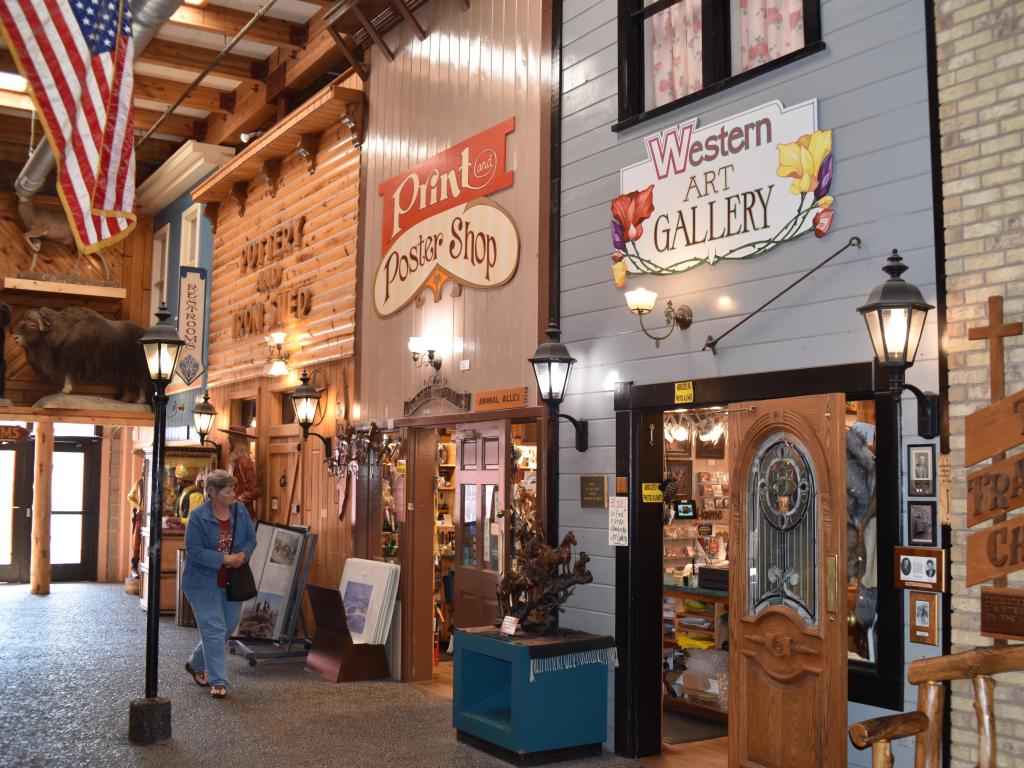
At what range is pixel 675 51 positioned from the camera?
22.4ft

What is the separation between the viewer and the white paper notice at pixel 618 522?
22.2 ft

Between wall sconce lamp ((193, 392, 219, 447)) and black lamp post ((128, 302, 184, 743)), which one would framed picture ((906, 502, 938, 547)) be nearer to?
black lamp post ((128, 302, 184, 743))

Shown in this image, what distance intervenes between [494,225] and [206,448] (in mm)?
6783

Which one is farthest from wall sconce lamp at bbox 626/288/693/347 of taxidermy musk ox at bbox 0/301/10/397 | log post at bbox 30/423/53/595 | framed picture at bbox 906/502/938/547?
log post at bbox 30/423/53/595

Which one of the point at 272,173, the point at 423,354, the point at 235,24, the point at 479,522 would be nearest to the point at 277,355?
the point at 272,173

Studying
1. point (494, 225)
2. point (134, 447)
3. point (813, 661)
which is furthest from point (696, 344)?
point (134, 447)

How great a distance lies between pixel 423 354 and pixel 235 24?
501cm

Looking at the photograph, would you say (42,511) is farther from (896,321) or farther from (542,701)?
(896,321)

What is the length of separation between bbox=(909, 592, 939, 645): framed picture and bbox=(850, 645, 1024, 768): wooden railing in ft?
4.58

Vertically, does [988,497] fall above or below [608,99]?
below

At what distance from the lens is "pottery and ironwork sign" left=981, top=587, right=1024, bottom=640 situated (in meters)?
4.48

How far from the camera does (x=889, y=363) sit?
15.5ft

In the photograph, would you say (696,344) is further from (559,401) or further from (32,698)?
(32,698)

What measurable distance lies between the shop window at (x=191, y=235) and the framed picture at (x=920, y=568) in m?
12.6
